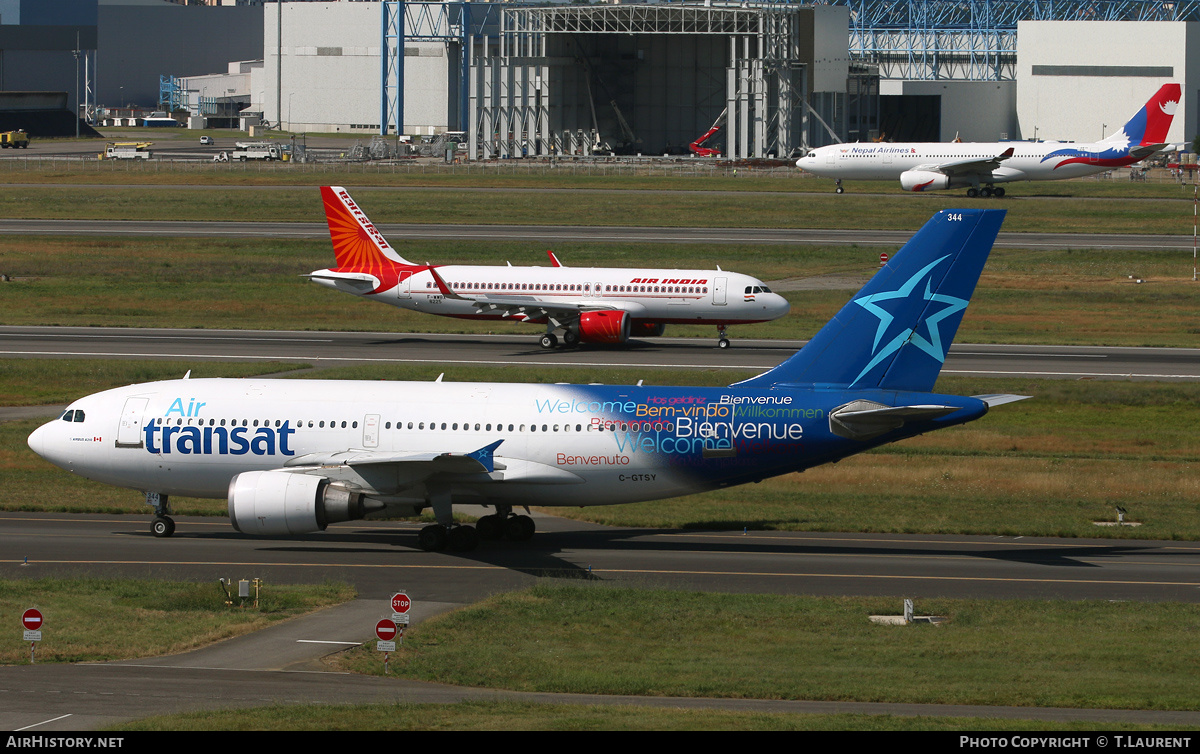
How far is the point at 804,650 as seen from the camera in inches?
1054

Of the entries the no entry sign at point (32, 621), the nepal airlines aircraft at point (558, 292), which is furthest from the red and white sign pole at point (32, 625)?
the nepal airlines aircraft at point (558, 292)

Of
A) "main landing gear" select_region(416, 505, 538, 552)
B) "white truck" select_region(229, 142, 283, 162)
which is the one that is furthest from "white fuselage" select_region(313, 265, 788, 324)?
"white truck" select_region(229, 142, 283, 162)

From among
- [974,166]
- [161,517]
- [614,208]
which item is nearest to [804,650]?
[161,517]

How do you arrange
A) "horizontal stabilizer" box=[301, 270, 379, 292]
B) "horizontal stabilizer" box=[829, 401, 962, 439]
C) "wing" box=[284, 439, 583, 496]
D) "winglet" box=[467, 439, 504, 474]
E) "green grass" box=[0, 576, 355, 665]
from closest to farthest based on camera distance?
1. "green grass" box=[0, 576, 355, 665]
2. "winglet" box=[467, 439, 504, 474]
3. "horizontal stabilizer" box=[829, 401, 962, 439]
4. "wing" box=[284, 439, 583, 496]
5. "horizontal stabilizer" box=[301, 270, 379, 292]

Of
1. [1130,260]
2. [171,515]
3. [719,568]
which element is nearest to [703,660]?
[719,568]

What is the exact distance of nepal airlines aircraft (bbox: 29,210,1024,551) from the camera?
1371 inches

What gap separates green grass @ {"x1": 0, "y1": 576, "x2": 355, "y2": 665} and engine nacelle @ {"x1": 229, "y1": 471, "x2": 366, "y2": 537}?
2348 millimetres

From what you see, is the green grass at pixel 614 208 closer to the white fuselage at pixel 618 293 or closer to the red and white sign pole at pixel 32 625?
the white fuselage at pixel 618 293

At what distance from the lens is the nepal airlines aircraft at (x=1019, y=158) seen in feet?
455

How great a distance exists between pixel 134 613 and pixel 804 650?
1387cm

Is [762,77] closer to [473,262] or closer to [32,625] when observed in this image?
[473,262]

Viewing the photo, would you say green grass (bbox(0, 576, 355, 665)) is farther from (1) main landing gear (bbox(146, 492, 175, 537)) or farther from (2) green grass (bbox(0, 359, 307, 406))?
(2) green grass (bbox(0, 359, 307, 406))

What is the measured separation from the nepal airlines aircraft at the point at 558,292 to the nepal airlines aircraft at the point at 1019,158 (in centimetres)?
7460

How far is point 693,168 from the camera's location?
17175 centimetres
